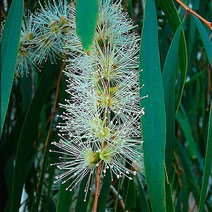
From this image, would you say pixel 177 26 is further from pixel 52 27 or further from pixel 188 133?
pixel 188 133

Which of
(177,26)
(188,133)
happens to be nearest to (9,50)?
(177,26)

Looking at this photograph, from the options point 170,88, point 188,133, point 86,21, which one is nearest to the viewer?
point 86,21

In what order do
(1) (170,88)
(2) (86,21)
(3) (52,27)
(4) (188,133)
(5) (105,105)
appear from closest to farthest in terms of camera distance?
(2) (86,21)
(5) (105,105)
(1) (170,88)
(3) (52,27)
(4) (188,133)

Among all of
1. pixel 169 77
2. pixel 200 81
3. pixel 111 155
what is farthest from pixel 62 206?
pixel 200 81

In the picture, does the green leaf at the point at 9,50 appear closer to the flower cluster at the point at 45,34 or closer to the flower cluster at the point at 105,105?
the flower cluster at the point at 105,105

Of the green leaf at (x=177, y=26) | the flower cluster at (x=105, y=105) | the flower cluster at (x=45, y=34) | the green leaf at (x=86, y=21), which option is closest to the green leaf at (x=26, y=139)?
the flower cluster at (x=45, y=34)
